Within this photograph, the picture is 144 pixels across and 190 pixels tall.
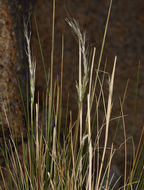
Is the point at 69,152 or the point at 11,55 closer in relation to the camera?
the point at 69,152

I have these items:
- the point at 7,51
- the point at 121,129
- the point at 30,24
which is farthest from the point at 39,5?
the point at 121,129

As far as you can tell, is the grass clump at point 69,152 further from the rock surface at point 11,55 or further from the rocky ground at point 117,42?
the rock surface at point 11,55

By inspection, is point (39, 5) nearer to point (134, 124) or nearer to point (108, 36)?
point (108, 36)

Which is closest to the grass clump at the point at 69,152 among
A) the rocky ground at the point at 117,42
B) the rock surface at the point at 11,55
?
the rocky ground at the point at 117,42

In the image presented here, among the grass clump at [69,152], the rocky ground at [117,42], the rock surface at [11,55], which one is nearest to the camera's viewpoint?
the grass clump at [69,152]

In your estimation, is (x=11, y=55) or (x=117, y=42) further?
(x=11, y=55)

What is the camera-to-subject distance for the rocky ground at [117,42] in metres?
0.96

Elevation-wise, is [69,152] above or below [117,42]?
below

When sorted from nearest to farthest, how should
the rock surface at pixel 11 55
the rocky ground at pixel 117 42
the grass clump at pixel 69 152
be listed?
the grass clump at pixel 69 152
the rocky ground at pixel 117 42
the rock surface at pixel 11 55

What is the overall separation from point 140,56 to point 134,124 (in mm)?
212

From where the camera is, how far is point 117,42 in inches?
39.2

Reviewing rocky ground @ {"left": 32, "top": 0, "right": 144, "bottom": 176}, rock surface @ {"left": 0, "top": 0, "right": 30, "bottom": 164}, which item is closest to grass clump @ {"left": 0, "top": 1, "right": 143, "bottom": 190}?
rocky ground @ {"left": 32, "top": 0, "right": 144, "bottom": 176}

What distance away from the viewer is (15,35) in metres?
1.19

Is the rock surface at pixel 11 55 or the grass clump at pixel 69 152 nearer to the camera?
the grass clump at pixel 69 152
